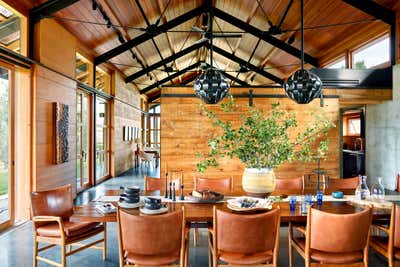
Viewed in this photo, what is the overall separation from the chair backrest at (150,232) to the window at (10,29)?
349cm

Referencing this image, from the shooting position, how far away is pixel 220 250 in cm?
223

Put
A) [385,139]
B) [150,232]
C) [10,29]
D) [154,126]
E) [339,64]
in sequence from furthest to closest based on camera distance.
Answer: [154,126]
[339,64]
[385,139]
[10,29]
[150,232]

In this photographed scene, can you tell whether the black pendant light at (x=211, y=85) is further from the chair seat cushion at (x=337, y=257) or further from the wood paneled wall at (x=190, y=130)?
the wood paneled wall at (x=190, y=130)

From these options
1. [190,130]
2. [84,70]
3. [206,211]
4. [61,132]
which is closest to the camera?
[206,211]

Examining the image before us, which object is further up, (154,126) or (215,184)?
(154,126)

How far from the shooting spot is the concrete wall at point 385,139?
5651 mm

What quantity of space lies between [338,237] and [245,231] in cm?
64

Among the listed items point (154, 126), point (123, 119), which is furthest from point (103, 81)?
point (154, 126)

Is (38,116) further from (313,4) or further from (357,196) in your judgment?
(313,4)

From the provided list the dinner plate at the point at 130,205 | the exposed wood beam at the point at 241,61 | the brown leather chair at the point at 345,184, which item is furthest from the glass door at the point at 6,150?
the exposed wood beam at the point at 241,61

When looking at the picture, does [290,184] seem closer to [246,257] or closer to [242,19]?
[246,257]

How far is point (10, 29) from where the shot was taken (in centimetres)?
446

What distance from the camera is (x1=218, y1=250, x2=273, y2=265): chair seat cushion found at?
2.22m

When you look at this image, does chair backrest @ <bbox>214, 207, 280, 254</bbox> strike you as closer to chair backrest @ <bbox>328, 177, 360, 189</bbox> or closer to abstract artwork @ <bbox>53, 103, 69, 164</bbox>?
chair backrest @ <bbox>328, 177, 360, 189</bbox>
